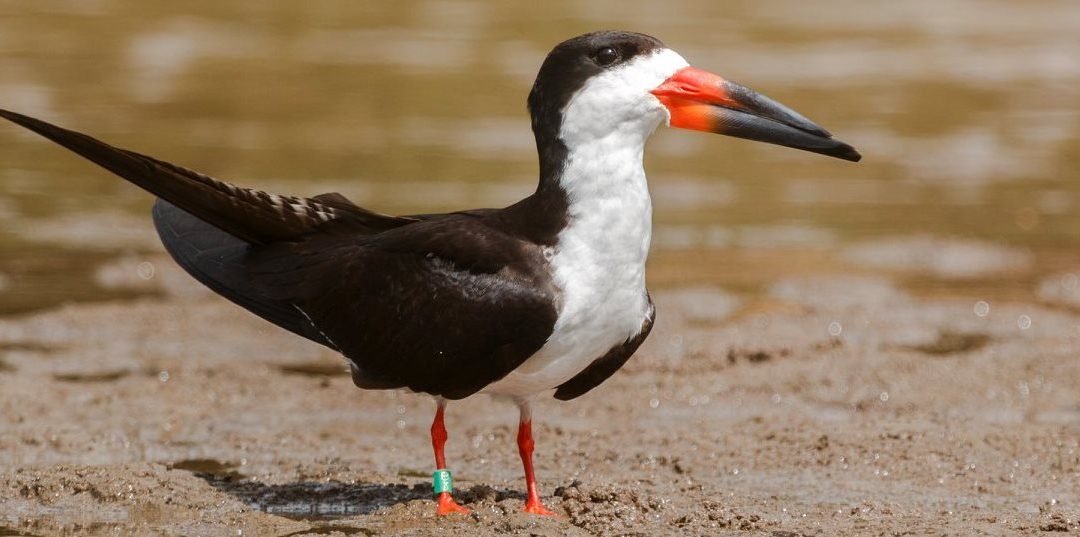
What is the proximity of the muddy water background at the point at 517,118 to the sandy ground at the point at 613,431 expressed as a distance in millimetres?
973

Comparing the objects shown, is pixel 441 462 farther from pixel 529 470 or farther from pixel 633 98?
pixel 633 98

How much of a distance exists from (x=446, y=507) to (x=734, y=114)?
163 cm

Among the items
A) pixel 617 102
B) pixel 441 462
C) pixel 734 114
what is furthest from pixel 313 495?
pixel 734 114

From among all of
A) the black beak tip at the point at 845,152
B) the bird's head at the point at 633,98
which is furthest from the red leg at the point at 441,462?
the black beak tip at the point at 845,152

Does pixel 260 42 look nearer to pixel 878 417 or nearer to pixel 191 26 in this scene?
pixel 191 26

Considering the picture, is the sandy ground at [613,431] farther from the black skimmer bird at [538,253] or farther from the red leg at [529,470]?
the black skimmer bird at [538,253]

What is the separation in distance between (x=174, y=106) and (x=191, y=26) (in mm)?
5002

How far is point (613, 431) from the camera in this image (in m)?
6.70

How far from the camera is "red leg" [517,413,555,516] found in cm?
534

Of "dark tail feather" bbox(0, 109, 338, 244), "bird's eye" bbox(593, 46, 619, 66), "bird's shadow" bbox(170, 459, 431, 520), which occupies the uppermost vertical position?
"bird's eye" bbox(593, 46, 619, 66)

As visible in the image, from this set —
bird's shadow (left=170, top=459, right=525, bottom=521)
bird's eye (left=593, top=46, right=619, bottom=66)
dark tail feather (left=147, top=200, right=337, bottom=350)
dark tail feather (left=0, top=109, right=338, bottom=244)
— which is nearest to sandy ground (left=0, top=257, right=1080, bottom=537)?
bird's shadow (left=170, top=459, right=525, bottom=521)

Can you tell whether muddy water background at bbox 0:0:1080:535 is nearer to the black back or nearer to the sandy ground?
the sandy ground

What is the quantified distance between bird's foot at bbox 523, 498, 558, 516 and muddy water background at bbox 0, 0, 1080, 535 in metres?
0.08

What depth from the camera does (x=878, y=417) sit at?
269 inches
